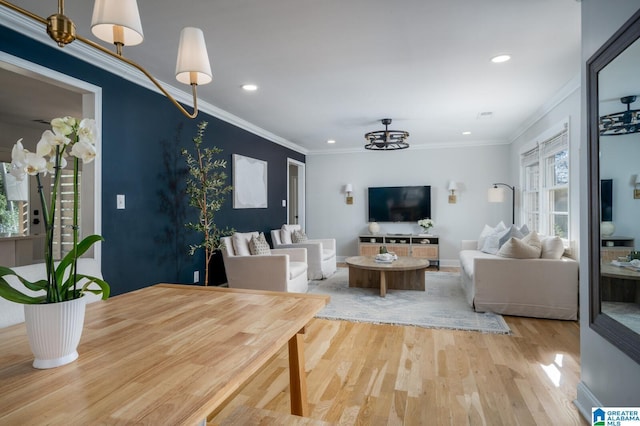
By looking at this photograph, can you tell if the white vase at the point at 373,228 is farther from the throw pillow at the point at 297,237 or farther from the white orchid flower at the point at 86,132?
the white orchid flower at the point at 86,132

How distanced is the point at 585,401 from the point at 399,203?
5291mm

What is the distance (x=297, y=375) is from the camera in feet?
5.21

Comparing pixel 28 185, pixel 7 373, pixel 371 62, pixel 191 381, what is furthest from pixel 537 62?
pixel 28 185

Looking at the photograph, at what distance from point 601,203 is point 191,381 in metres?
2.07

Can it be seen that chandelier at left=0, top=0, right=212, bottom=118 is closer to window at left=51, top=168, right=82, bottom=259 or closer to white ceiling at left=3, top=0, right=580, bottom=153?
white ceiling at left=3, top=0, right=580, bottom=153

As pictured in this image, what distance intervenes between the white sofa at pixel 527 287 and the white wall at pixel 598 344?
62.4 inches

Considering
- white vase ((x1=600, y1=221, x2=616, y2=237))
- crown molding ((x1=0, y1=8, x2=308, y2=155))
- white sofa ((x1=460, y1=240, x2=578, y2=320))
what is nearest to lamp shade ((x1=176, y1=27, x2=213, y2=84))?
crown molding ((x1=0, y1=8, x2=308, y2=155))

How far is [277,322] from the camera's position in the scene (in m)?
1.24

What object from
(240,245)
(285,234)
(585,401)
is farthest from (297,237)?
(585,401)

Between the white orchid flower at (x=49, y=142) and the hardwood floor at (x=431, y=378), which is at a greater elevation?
the white orchid flower at (x=49, y=142)

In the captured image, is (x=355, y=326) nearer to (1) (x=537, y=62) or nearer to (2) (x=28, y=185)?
(1) (x=537, y=62)

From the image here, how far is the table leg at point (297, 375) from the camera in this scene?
155cm

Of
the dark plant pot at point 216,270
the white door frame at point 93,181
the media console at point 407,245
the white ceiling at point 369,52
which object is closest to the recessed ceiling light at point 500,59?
the white ceiling at point 369,52

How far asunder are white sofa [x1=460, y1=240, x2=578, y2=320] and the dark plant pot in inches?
124
